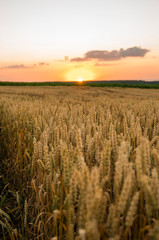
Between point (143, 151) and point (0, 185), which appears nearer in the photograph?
point (143, 151)

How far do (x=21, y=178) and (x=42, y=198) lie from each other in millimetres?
884

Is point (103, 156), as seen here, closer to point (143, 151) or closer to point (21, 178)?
point (143, 151)

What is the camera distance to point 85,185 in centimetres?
68

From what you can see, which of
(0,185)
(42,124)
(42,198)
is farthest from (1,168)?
(42,198)

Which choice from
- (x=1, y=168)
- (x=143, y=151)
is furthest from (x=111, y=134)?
(x=1, y=168)

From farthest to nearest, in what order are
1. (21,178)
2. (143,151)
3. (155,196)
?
(21,178)
(143,151)
(155,196)

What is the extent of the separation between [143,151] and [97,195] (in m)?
0.31

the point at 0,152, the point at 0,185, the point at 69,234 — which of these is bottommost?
the point at 0,185

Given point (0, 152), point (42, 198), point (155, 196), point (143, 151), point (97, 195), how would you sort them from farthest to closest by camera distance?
point (0, 152) < point (42, 198) < point (143, 151) < point (155, 196) < point (97, 195)

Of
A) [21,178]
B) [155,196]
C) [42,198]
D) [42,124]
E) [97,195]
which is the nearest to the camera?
[97,195]

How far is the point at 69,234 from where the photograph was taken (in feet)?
2.49

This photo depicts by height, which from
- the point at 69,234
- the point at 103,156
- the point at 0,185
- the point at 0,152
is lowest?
the point at 0,185

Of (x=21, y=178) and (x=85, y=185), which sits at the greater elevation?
(x=85, y=185)

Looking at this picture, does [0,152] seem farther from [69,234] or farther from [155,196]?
[155,196]
